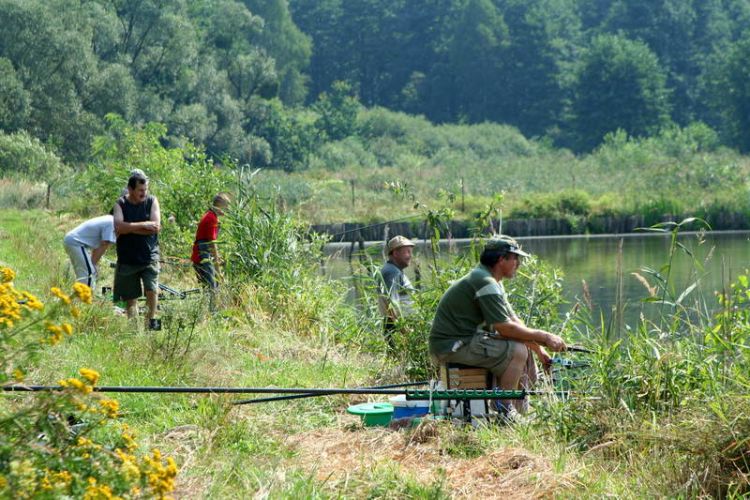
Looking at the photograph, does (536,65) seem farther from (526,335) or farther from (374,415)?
(374,415)

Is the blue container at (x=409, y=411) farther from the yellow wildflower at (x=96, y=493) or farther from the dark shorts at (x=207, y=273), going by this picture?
the dark shorts at (x=207, y=273)

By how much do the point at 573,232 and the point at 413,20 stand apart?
5634 centimetres

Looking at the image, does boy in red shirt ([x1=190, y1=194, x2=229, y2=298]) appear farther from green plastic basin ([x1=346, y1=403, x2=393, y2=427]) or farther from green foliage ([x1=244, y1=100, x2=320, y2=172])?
green foliage ([x1=244, y1=100, x2=320, y2=172])

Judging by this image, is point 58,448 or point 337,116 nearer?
point 58,448

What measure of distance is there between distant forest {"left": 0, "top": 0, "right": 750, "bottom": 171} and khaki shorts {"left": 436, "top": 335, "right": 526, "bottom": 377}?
3427 centimetres

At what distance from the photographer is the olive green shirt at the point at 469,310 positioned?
22.6 feet

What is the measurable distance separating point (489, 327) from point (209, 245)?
4947mm

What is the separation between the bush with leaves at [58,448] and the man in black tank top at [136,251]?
5.90m

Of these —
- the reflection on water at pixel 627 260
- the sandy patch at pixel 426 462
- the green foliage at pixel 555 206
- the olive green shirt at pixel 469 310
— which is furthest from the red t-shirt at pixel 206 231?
the green foliage at pixel 555 206

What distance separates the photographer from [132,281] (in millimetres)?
9586

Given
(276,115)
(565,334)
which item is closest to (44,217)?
(565,334)

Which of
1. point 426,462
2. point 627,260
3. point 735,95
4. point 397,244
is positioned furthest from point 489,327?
point 735,95

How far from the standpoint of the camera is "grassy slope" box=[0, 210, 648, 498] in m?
5.20

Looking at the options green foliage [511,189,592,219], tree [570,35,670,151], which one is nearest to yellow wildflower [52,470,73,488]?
green foliage [511,189,592,219]
